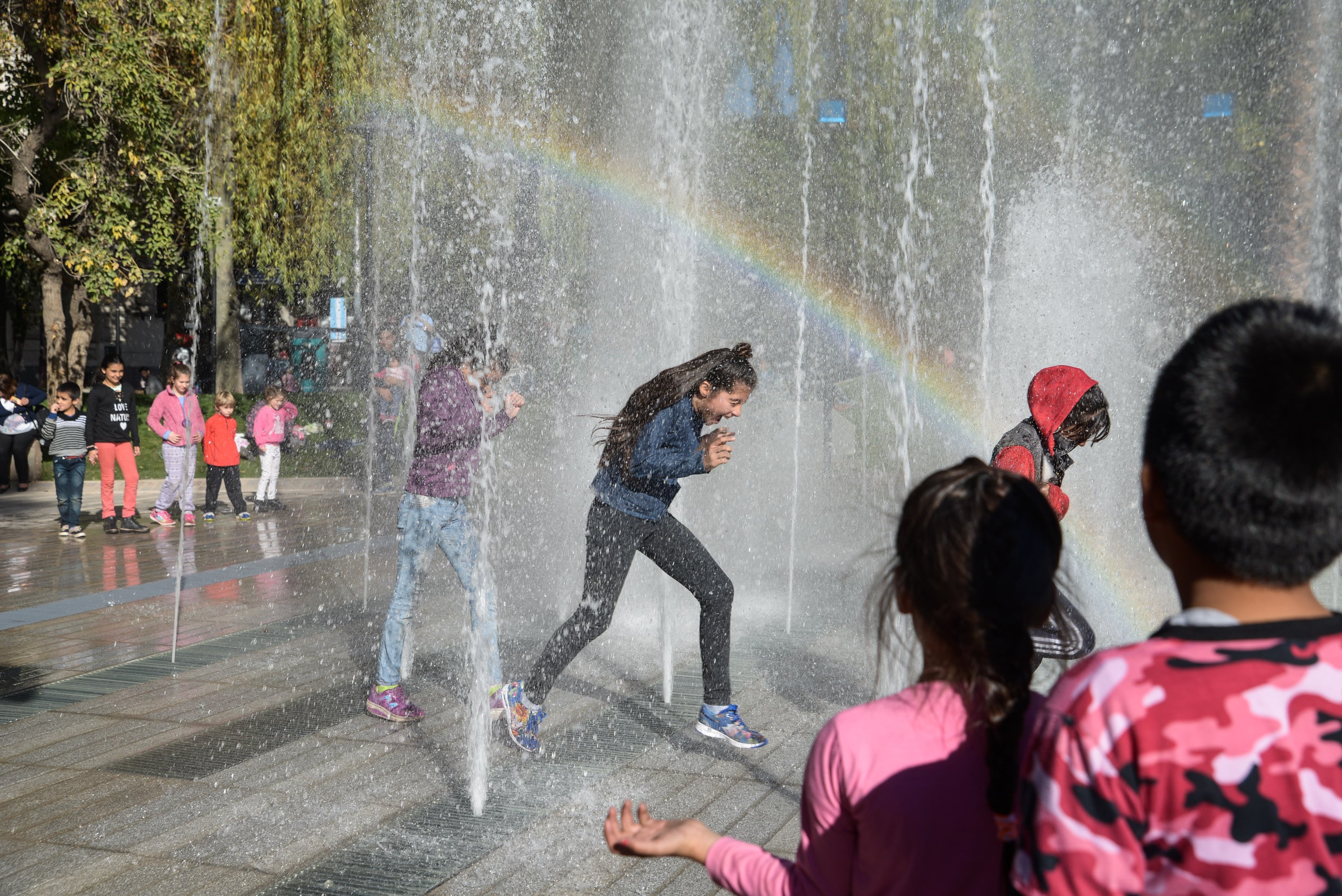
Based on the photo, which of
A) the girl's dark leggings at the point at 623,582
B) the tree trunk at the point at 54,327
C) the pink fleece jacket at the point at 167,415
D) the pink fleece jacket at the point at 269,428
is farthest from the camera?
the tree trunk at the point at 54,327

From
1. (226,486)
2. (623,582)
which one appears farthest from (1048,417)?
(226,486)

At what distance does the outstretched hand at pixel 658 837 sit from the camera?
5.56 ft

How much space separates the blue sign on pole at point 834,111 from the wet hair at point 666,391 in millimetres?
12488

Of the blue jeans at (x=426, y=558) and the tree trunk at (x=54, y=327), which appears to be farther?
the tree trunk at (x=54, y=327)

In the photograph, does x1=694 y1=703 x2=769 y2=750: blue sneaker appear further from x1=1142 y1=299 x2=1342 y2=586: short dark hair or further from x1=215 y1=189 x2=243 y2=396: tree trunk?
x1=215 y1=189 x2=243 y2=396: tree trunk

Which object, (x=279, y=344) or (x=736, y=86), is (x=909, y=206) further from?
(x=279, y=344)

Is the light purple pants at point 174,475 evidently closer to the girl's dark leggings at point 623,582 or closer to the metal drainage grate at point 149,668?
the metal drainage grate at point 149,668

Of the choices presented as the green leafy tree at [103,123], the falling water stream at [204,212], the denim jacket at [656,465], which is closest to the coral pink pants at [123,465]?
the falling water stream at [204,212]

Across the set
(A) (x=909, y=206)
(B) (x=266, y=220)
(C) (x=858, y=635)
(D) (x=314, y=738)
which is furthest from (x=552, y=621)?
(B) (x=266, y=220)

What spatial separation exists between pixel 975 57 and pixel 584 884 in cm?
1490

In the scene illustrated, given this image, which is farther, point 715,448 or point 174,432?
point 174,432

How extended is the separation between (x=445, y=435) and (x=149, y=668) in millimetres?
2691

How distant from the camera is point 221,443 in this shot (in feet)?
45.3

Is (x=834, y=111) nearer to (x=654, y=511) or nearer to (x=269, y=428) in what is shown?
(x=269, y=428)
